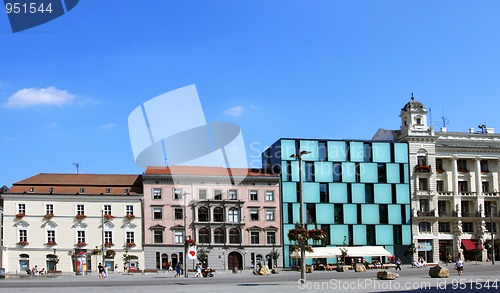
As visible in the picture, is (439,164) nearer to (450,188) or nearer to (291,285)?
(450,188)

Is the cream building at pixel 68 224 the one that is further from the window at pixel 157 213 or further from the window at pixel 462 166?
the window at pixel 462 166

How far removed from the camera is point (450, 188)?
102 metres

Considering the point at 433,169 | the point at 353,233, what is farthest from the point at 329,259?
the point at 433,169

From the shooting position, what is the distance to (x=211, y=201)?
9244 cm

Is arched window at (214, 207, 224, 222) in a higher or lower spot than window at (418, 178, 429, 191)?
lower

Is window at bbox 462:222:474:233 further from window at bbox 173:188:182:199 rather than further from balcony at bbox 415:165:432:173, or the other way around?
window at bbox 173:188:182:199

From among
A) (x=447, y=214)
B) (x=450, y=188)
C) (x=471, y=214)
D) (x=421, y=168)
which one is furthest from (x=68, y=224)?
(x=471, y=214)

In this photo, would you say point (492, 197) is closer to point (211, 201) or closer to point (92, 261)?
point (211, 201)

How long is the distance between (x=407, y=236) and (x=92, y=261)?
40953 mm

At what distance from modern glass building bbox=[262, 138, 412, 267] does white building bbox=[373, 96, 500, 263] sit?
189 cm

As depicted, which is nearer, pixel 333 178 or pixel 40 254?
pixel 40 254

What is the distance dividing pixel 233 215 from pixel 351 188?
16806 mm

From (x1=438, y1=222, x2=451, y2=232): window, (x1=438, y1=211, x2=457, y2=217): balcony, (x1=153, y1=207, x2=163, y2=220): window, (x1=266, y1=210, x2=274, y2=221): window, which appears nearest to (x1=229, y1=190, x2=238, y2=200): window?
(x1=266, y1=210, x2=274, y2=221): window

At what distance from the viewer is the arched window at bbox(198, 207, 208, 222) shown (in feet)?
304
